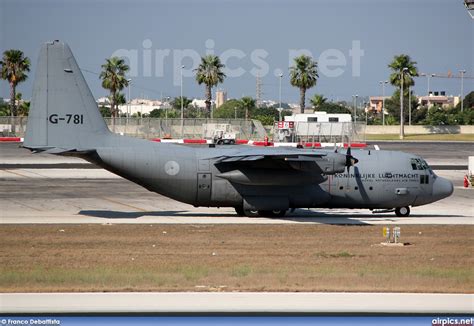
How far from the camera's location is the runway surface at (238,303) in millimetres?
16766

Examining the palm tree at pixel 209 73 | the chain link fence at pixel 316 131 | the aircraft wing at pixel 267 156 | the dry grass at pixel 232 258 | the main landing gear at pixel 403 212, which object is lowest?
the dry grass at pixel 232 258

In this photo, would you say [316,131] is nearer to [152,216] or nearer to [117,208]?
[117,208]

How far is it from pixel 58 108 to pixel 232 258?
40.4 feet

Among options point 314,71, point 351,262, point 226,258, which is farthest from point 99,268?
point 314,71

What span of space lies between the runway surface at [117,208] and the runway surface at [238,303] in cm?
1598

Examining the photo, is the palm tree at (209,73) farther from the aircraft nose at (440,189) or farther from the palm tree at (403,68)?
the aircraft nose at (440,189)

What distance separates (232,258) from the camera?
26.1 m

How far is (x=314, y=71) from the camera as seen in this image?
5113 inches

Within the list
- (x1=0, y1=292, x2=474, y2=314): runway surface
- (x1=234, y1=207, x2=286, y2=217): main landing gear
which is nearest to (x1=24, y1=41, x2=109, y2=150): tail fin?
(x1=234, y1=207, x2=286, y2=217): main landing gear

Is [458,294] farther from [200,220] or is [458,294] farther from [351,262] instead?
[200,220]

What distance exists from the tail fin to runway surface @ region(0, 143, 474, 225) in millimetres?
3356

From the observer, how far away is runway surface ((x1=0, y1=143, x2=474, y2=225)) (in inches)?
1415

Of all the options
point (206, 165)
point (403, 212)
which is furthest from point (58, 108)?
point (403, 212)

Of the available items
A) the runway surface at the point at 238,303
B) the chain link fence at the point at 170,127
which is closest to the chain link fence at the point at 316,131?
the chain link fence at the point at 170,127
